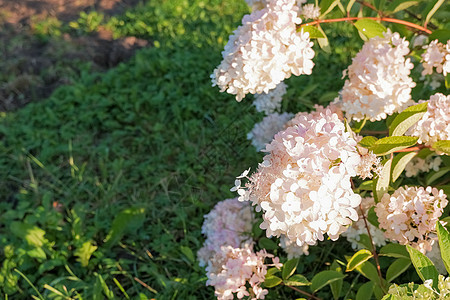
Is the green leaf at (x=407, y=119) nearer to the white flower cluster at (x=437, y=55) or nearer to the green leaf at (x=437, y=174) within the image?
the white flower cluster at (x=437, y=55)

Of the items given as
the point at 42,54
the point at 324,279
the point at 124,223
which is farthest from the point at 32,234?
the point at 42,54

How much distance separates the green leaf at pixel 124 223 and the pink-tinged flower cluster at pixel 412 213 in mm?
1276

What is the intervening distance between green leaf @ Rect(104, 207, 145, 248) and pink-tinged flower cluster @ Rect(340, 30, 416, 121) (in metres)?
1.20

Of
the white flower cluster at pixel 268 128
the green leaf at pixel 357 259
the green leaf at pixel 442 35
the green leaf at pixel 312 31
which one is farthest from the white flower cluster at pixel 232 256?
the green leaf at pixel 442 35

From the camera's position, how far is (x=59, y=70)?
3545 millimetres

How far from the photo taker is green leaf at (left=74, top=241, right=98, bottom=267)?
2027mm

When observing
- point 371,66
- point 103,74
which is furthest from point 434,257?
point 103,74

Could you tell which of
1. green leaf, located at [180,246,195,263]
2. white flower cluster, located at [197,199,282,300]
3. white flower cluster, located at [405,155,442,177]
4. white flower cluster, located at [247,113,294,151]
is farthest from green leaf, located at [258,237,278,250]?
white flower cluster, located at [405,155,442,177]

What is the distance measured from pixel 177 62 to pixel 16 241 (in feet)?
5.25

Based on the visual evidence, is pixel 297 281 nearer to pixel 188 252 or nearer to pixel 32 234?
pixel 188 252

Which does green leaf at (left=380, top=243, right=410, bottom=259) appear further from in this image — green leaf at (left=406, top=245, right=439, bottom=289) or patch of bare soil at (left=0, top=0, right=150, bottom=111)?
patch of bare soil at (left=0, top=0, right=150, bottom=111)

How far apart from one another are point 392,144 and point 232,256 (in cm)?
61

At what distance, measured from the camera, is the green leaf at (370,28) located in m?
1.50

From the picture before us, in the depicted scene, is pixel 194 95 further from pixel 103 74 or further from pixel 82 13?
pixel 82 13
